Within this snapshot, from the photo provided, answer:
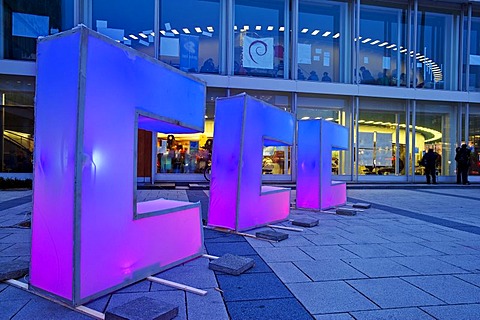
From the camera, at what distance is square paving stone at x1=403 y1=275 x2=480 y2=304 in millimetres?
3180

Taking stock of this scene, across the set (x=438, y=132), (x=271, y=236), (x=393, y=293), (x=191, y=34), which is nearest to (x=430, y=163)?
(x=438, y=132)

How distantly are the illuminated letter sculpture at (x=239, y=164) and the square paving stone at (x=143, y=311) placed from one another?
3091 mm

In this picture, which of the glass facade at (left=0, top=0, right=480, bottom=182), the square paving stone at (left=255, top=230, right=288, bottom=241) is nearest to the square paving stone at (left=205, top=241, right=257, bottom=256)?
the square paving stone at (left=255, top=230, right=288, bottom=241)

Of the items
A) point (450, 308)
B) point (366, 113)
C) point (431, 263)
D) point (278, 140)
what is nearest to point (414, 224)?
point (431, 263)

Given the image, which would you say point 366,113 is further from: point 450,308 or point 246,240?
point 450,308

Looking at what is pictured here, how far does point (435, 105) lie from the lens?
1783 cm

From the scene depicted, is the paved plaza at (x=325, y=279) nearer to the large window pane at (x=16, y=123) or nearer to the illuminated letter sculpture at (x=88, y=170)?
the illuminated letter sculpture at (x=88, y=170)

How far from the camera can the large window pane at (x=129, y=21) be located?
14531 millimetres

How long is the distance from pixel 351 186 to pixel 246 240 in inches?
411

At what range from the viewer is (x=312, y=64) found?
650 inches

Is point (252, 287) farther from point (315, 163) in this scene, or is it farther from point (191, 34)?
point (191, 34)

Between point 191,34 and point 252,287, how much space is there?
1408cm

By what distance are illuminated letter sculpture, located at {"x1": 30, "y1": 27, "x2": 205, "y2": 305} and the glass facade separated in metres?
11.4

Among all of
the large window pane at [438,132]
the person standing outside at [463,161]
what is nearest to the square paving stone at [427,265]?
the person standing outside at [463,161]
